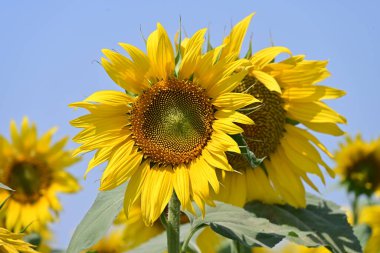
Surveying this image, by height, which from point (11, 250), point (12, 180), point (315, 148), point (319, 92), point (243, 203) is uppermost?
point (12, 180)

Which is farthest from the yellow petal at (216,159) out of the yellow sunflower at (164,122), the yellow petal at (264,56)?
the yellow petal at (264,56)

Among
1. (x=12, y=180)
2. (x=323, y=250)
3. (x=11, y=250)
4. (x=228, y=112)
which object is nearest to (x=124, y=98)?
(x=228, y=112)

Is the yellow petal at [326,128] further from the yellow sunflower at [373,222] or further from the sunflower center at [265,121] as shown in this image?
the yellow sunflower at [373,222]

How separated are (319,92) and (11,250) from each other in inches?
76.0

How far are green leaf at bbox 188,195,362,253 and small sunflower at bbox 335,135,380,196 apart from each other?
3.59 meters

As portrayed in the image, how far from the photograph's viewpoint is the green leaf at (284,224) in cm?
323

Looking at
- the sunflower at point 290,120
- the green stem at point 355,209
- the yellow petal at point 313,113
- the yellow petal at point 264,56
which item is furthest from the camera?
the green stem at point 355,209

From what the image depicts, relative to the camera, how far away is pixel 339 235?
145 inches

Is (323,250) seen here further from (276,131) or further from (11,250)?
(11,250)

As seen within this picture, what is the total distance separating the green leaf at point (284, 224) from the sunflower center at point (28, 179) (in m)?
3.36

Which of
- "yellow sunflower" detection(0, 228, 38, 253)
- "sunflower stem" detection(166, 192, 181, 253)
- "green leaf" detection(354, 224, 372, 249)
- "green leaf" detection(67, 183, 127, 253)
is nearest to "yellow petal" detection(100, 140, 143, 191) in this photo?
"green leaf" detection(67, 183, 127, 253)

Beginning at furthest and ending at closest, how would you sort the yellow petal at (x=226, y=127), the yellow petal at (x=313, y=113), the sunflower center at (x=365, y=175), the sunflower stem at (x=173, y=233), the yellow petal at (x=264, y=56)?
the sunflower center at (x=365, y=175)
the yellow petal at (x=313, y=113)
the yellow petal at (x=264, y=56)
the yellow petal at (x=226, y=127)
the sunflower stem at (x=173, y=233)

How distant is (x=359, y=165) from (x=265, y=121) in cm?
408

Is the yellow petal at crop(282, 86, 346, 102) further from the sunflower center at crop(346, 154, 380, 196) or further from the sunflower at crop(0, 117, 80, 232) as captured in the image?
the sunflower center at crop(346, 154, 380, 196)
